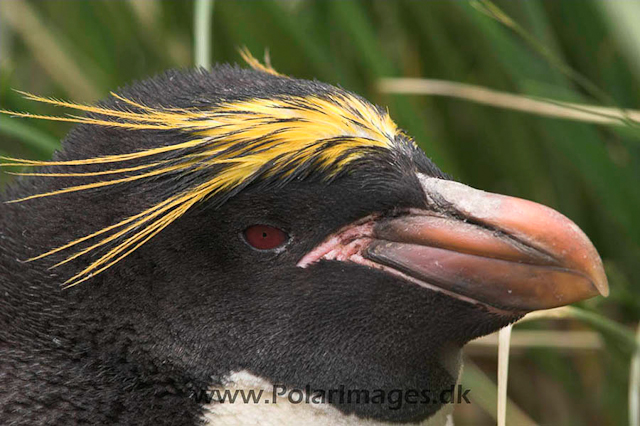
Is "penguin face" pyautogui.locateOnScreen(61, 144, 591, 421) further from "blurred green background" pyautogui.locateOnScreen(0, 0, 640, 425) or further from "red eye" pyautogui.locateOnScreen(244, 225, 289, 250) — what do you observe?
"blurred green background" pyautogui.locateOnScreen(0, 0, 640, 425)

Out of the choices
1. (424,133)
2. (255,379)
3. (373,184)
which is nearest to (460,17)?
(424,133)

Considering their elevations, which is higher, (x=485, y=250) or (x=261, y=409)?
(x=485, y=250)

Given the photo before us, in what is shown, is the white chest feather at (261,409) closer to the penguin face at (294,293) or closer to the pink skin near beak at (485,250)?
the penguin face at (294,293)

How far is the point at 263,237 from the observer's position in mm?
1826

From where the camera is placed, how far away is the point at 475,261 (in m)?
1.75

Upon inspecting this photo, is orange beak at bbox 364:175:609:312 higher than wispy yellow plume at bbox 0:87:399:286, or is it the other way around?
wispy yellow plume at bbox 0:87:399:286

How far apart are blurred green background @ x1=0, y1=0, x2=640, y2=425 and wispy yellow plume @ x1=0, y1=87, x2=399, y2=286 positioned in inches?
29.5

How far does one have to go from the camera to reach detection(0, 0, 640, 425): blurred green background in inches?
112

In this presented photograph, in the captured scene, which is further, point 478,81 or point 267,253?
point 478,81

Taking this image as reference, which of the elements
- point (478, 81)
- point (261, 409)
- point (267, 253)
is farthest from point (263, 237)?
point (478, 81)

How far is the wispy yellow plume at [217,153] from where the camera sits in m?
1.78

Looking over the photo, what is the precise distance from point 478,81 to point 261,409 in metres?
2.04

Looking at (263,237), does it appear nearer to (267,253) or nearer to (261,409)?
(267,253)

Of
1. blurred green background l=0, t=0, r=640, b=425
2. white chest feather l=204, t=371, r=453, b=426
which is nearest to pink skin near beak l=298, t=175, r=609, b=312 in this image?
white chest feather l=204, t=371, r=453, b=426
